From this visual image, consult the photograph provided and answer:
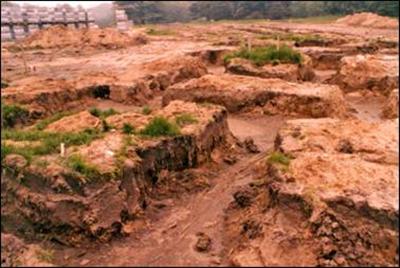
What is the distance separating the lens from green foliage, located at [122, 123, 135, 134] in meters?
13.1

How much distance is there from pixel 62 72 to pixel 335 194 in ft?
75.1

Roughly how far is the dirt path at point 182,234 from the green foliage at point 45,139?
234cm

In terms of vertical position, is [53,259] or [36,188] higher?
[36,188]

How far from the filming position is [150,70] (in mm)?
26688

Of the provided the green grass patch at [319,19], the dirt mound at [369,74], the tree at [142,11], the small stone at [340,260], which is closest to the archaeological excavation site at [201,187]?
the small stone at [340,260]

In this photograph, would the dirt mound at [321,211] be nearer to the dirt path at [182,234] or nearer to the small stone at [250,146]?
the dirt path at [182,234]

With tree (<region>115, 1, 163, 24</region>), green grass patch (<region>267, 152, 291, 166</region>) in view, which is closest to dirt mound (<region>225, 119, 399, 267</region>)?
green grass patch (<region>267, 152, 291, 166</region>)

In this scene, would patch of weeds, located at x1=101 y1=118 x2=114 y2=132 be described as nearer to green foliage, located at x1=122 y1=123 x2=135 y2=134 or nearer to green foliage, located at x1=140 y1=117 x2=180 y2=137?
green foliage, located at x1=122 y1=123 x2=135 y2=134

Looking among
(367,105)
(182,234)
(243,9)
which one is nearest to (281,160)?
(182,234)

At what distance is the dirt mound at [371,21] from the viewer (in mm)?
49681

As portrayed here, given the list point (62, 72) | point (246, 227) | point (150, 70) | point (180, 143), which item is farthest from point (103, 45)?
point (246, 227)

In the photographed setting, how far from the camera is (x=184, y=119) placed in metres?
14.4

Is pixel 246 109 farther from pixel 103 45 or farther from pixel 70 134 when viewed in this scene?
pixel 103 45

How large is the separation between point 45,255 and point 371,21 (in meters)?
48.5
